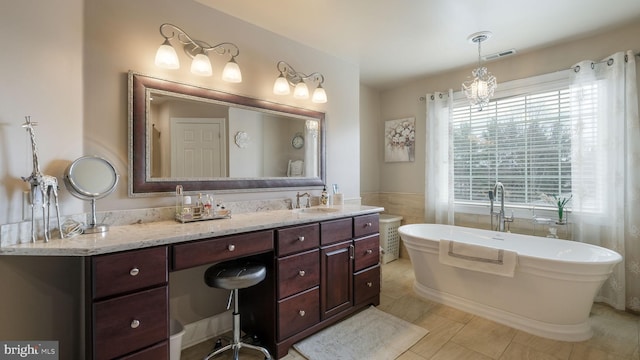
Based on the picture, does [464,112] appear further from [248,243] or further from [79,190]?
[79,190]

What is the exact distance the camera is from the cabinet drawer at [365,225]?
2385 mm

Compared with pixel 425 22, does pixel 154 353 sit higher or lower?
lower

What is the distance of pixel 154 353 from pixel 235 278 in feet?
1.62

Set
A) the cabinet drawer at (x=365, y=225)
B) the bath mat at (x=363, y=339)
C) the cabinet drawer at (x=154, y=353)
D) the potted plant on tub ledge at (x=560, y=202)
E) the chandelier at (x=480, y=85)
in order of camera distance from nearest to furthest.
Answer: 1. the cabinet drawer at (x=154, y=353)
2. the bath mat at (x=363, y=339)
3. the cabinet drawer at (x=365, y=225)
4. the chandelier at (x=480, y=85)
5. the potted plant on tub ledge at (x=560, y=202)

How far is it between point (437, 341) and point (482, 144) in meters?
2.36

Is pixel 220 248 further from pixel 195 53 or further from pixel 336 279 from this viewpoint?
pixel 195 53

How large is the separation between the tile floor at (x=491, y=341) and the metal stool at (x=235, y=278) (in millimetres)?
135

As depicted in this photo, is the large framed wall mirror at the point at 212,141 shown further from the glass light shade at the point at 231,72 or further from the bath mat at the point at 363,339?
the bath mat at the point at 363,339

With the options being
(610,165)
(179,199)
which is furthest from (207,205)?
(610,165)

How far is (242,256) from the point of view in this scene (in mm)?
1705

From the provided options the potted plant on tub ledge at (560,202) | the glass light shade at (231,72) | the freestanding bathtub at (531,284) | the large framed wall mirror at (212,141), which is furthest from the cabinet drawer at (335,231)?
the potted plant on tub ledge at (560,202)

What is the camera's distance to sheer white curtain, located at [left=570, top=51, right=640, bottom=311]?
240 centimetres

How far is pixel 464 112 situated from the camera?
3537 millimetres

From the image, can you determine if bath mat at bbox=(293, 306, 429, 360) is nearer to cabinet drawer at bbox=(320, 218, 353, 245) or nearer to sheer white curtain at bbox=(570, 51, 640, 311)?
cabinet drawer at bbox=(320, 218, 353, 245)
